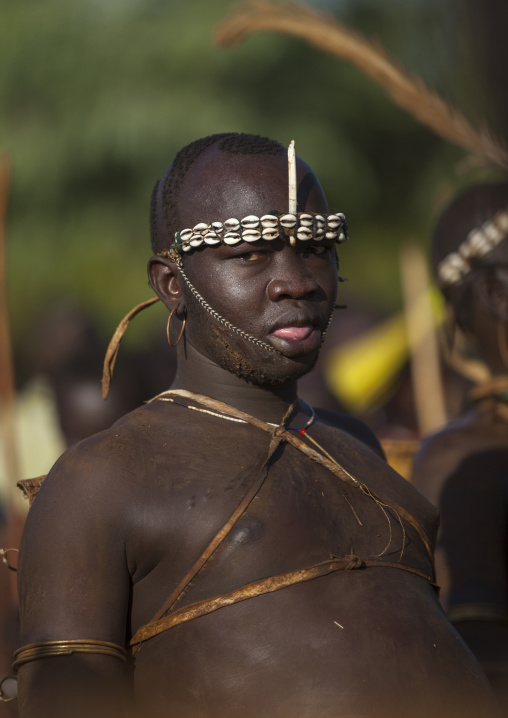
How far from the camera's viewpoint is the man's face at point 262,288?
124 inches

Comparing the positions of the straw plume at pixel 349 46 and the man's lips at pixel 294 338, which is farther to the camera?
the straw plume at pixel 349 46

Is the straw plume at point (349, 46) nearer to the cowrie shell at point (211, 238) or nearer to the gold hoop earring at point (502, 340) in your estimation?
the gold hoop earring at point (502, 340)

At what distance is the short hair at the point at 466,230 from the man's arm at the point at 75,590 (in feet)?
9.77

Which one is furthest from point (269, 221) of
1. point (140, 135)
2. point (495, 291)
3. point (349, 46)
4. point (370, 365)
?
point (140, 135)

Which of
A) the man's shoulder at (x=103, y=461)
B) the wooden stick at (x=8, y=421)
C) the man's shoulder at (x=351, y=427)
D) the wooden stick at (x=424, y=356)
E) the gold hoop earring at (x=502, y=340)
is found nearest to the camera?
the man's shoulder at (x=103, y=461)

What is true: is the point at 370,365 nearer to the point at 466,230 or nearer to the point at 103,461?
the point at 466,230

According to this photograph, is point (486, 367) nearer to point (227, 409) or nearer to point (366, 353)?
point (227, 409)

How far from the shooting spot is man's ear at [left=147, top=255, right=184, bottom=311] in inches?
132

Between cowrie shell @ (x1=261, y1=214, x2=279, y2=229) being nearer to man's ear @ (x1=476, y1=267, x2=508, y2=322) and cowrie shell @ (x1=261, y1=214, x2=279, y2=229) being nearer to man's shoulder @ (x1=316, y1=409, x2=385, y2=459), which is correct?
man's shoulder @ (x1=316, y1=409, x2=385, y2=459)

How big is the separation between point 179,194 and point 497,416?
2.38 metres

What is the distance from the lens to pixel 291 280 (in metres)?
3.15

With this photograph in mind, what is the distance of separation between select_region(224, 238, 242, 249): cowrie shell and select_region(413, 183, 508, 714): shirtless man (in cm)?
145

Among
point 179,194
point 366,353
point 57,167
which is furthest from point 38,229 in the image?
point 179,194

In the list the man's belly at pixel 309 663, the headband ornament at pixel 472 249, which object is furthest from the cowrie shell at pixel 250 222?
the headband ornament at pixel 472 249
